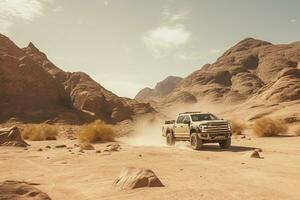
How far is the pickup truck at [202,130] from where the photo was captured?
1978cm

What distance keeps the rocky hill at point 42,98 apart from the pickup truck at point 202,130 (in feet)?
119

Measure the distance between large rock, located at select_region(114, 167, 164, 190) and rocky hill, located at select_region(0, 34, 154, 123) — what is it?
47891mm

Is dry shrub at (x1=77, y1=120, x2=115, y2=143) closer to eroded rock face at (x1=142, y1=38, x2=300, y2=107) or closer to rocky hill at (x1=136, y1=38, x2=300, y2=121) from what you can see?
rocky hill at (x1=136, y1=38, x2=300, y2=121)

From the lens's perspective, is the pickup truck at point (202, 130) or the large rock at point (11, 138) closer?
the pickup truck at point (202, 130)

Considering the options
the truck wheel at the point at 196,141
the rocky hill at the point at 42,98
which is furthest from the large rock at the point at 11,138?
the rocky hill at the point at 42,98

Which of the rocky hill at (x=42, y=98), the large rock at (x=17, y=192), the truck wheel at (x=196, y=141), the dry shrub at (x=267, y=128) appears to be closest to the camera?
the large rock at (x=17, y=192)

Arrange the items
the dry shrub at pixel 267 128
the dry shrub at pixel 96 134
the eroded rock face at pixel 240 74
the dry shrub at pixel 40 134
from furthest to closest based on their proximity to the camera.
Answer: the eroded rock face at pixel 240 74, the dry shrub at pixel 40 134, the dry shrub at pixel 267 128, the dry shrub at pixel 96 134

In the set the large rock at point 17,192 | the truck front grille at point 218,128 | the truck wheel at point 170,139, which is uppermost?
the truck front grille at point 218,128

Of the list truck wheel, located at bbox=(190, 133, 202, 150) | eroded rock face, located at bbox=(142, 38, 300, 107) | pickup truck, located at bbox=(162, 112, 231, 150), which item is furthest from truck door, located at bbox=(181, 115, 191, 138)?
eroded rock face, located at bbox=(142, 38, 300, 107)

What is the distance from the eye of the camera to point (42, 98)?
61.0 meters

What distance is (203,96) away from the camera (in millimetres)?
116562

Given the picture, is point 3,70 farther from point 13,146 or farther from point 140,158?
point 140,158

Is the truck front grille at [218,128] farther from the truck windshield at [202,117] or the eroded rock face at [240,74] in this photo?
the eroded rock face at [240,74]

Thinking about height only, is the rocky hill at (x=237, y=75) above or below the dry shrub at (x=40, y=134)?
above
